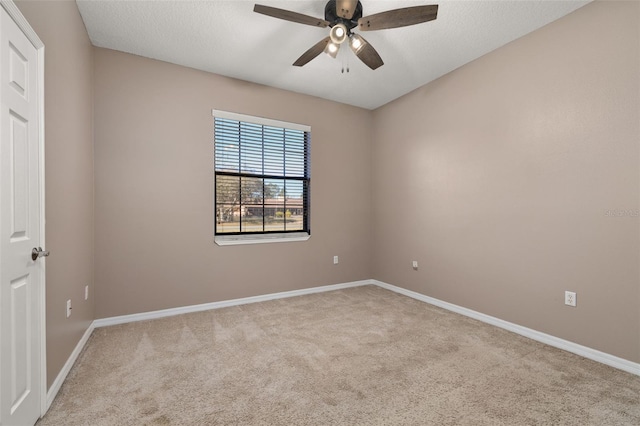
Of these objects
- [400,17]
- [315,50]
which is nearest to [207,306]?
[315,50]

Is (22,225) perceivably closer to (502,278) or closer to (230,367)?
(230,367)

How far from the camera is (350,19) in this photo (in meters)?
2.26

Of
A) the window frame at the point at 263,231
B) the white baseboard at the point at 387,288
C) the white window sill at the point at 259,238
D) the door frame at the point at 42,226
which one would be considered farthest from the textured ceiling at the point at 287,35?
the white baseboard at the point at 387,288

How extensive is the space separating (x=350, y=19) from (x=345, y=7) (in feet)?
0.53

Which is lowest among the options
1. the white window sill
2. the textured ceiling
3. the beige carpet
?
the beige carpet

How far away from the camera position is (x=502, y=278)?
293 cm

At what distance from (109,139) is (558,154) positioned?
13.9ft

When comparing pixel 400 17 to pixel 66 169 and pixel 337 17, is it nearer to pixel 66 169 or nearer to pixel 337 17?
pixel 337 17

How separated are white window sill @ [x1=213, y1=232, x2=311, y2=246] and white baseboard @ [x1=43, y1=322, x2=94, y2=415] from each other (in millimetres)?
1458

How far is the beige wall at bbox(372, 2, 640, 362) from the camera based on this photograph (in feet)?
7.11

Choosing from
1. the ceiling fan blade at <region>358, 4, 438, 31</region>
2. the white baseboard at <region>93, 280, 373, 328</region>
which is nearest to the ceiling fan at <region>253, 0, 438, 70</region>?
the ceiling fan blade at <region>358, 4, 438, 31</region>

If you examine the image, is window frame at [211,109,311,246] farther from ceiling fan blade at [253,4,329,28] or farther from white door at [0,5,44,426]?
white door at [0,5,44,426]

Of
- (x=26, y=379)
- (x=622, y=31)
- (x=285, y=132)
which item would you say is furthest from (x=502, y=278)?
(x=26, y=379)

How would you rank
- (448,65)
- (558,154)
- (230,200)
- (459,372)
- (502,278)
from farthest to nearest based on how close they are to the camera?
(230,200), (448,65), (502,278), (558,154), (459,372)
